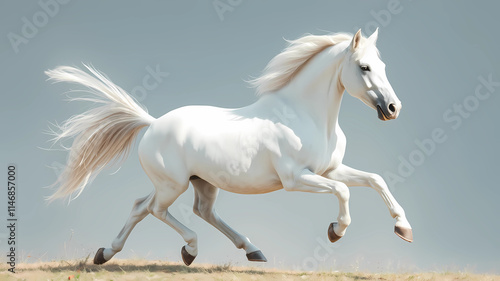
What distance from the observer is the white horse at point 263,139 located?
19.4ft

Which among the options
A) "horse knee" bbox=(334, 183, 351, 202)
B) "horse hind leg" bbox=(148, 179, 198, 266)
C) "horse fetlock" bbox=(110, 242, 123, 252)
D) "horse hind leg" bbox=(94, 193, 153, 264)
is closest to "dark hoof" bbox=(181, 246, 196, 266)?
"horse hind leg" bbox=(148, 179, 198, 266)

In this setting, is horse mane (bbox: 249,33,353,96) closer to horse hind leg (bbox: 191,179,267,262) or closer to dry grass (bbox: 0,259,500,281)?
horse hind leg (bbox: 191,179,267,262)

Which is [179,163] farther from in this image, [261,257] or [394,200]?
[394,200]

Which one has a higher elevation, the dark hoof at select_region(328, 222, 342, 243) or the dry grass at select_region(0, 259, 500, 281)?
the dark hoof at select_region(328, 222, 342, 243)

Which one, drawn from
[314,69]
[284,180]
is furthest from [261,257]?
[314,69]

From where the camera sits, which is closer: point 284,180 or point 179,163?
point 284,180

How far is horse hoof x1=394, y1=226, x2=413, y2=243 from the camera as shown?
5.70 metres

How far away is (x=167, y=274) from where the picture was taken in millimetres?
6148

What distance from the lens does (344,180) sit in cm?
620

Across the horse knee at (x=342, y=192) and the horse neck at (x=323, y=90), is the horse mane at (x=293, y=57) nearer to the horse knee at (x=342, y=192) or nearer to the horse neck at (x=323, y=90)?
the horse neck at (x=323, y=90)

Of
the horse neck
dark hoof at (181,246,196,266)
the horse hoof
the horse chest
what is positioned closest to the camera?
the horse hoof

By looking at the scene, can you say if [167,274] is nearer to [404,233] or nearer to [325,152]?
[325,152]

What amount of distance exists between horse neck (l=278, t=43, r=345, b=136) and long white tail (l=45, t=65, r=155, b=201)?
6.11ft

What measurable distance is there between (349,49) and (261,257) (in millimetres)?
2459
